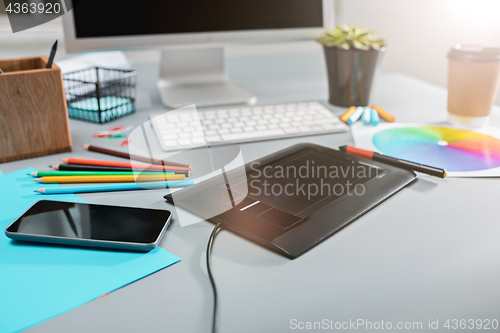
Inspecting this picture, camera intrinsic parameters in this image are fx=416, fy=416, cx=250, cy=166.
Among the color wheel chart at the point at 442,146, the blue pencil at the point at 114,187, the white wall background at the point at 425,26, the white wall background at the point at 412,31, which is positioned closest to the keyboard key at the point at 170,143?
the blue pencil at the point at 114,187

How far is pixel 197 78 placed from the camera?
965 millimetres

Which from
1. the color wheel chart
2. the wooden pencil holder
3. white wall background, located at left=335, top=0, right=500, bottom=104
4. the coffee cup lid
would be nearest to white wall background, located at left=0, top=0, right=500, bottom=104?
white wall background, located at left=335, top=0, right=500, bottom=104

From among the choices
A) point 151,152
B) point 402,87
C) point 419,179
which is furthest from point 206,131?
point 402,87

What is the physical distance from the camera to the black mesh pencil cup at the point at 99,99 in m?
0.77

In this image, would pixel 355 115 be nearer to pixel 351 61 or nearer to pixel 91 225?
pixel 351 61

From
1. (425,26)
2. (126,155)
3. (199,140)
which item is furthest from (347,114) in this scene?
(425,26)

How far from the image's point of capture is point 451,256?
41cm

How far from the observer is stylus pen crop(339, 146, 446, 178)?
22.3 inches

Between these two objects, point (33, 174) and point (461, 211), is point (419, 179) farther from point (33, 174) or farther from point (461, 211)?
point (33, 174)

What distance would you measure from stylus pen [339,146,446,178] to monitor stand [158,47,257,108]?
1.07 ft

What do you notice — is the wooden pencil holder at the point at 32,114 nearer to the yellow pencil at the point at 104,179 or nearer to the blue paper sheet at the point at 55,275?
the yellow pencil at the point at 104,179

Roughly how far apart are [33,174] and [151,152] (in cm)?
16

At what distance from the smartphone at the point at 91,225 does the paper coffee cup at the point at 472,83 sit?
589 mm

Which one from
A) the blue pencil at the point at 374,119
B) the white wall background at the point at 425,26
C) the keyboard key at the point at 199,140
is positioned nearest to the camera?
the keyboard key at the point at 199,140
